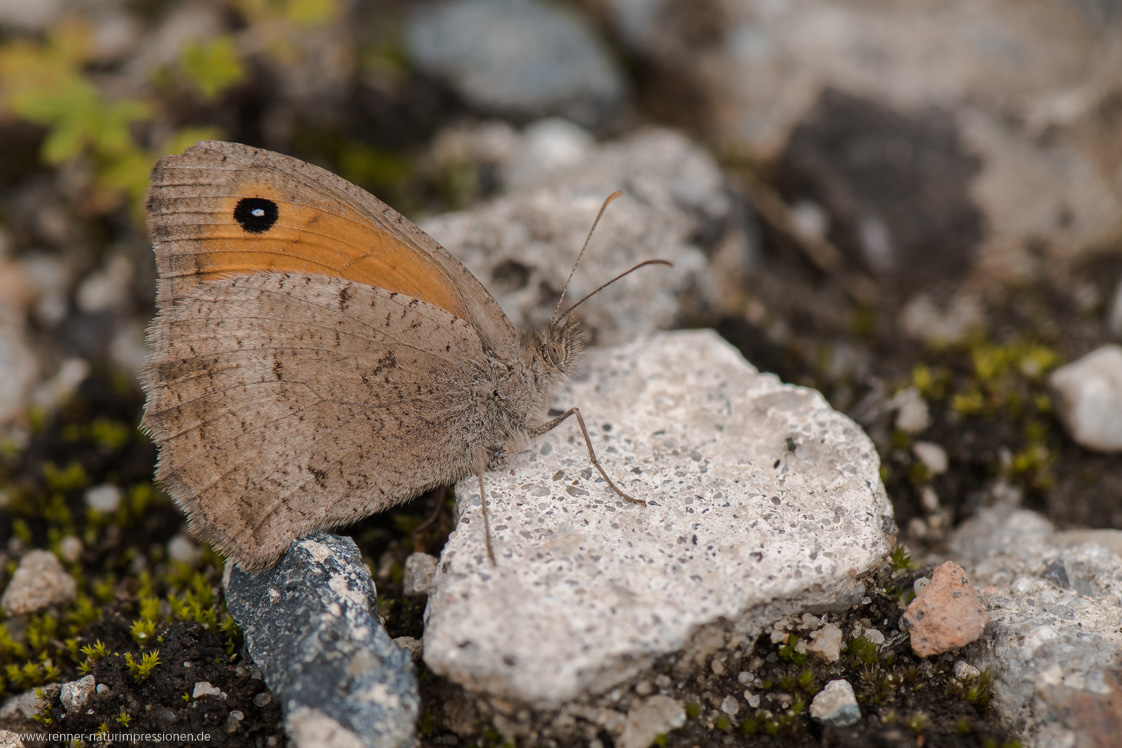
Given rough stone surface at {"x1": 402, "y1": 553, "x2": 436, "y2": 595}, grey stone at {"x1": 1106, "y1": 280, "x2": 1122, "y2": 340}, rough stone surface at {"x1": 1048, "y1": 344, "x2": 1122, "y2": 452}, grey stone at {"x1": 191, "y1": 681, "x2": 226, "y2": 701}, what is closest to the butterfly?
rough stone surface at {"x1": 402, "y1": 553, "x2": 436, "y2": 595}

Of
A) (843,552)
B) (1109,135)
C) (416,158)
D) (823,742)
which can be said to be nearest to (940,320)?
(1109,135)

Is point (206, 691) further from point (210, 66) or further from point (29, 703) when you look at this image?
point (210, 66)

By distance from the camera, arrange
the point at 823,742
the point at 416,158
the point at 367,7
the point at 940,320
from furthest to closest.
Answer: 1. the point at 367,7
2. the point at 416,158
3. the point at 940,320
4. the point at 823,742

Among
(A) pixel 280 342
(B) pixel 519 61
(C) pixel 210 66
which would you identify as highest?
(B) pixel 519 61

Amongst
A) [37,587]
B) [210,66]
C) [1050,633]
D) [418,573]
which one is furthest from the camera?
[210,66]

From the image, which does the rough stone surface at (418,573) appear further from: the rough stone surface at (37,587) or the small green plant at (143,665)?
the rough stone surface at (37,587)

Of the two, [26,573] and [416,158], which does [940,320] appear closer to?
[416,158]

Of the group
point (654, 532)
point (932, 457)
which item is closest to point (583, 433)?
point (654, 532)

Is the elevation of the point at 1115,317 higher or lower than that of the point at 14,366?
lower
